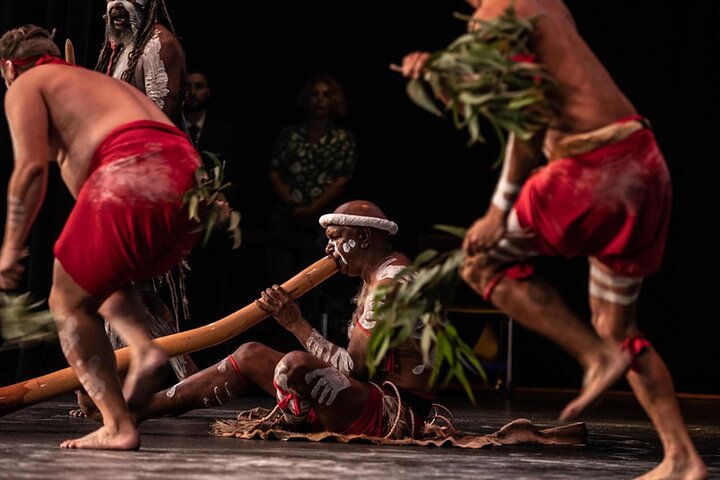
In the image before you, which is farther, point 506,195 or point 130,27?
point 130,27

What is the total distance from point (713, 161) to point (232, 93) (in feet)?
9.73

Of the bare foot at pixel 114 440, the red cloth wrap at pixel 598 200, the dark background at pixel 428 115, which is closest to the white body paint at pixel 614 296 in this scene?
the red cloth wrap at pixel 598 200

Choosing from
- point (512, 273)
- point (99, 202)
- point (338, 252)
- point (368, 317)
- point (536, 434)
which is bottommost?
point (536, 434)

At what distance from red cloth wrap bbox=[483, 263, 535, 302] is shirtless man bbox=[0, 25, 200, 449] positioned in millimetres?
1011

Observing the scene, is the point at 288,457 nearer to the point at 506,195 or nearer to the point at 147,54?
the point at 506,195

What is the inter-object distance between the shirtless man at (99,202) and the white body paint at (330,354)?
79 centimetres

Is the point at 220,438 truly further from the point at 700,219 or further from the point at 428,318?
the point at 700,219

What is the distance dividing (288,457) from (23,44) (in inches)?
58.4

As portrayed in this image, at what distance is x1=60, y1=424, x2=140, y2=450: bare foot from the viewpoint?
393 cm

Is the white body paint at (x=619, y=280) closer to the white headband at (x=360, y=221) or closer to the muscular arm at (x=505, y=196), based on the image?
the muscular arm at (x=505, y=196)

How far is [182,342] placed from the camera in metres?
4.98

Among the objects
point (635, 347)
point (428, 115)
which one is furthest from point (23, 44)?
point (428, 115)

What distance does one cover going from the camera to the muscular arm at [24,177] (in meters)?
3.72

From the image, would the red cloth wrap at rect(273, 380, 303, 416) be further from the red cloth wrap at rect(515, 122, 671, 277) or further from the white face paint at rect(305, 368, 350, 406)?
the red cloth wrap at rect(515, 122, 671, 277)
